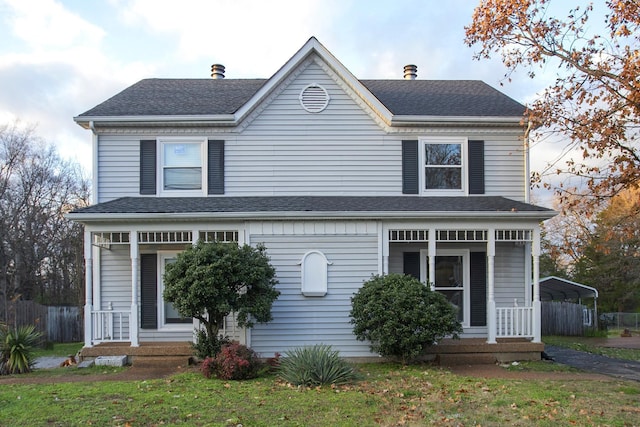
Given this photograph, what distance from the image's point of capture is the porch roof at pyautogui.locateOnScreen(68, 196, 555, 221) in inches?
486

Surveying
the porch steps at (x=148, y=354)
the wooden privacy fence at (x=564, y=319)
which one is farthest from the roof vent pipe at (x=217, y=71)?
the wooden privacy fence at (x=564, y=319)

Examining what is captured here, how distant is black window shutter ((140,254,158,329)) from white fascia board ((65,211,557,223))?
5.57 feet

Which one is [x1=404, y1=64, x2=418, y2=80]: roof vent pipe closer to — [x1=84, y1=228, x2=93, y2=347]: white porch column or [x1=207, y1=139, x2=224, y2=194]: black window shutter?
[x1=207, y1=139, x2=224, y2=194]: black window shutter

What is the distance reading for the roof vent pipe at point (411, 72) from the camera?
58.4ft

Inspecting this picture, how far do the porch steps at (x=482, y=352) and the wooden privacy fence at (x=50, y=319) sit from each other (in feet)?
44.2

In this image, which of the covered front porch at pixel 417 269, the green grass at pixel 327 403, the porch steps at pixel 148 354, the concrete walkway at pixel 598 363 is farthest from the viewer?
the covered front porch at pixel 417 269

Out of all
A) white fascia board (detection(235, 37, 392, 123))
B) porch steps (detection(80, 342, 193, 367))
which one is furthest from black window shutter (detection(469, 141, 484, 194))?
porch steps (detection(80, 342, 193, 367))

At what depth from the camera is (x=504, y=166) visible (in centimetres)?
1418

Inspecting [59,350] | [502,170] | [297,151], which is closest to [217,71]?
[297,151]

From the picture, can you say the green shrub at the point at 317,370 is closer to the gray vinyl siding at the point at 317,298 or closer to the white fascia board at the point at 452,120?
the gray vinyl siding at the point at 317,298

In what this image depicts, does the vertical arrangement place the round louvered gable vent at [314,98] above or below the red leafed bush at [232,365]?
above

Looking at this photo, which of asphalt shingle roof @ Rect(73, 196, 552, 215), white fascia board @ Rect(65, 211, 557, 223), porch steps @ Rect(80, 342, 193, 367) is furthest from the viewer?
asphalt shingle roof @ Rect(73, 196, 552, 215)

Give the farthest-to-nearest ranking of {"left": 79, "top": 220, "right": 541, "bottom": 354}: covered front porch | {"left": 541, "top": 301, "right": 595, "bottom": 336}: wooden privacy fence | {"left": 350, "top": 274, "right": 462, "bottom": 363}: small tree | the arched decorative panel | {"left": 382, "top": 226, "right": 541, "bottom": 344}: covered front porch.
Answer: {"left": 541, "top": 301, "right": 595, "bottom": 336}: wooden privacy fence
{"left": 382, "top": 226, "right": 541, "bottom": 344}: covered front porch
the arched decorative panel
{"left": 79, "top": 220, "right": 541, "bottom": 354}: covered front porch
{"left": 350, "top": 274, "right": 462, "bottom": 363}: small tree

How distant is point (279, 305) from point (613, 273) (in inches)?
1094
